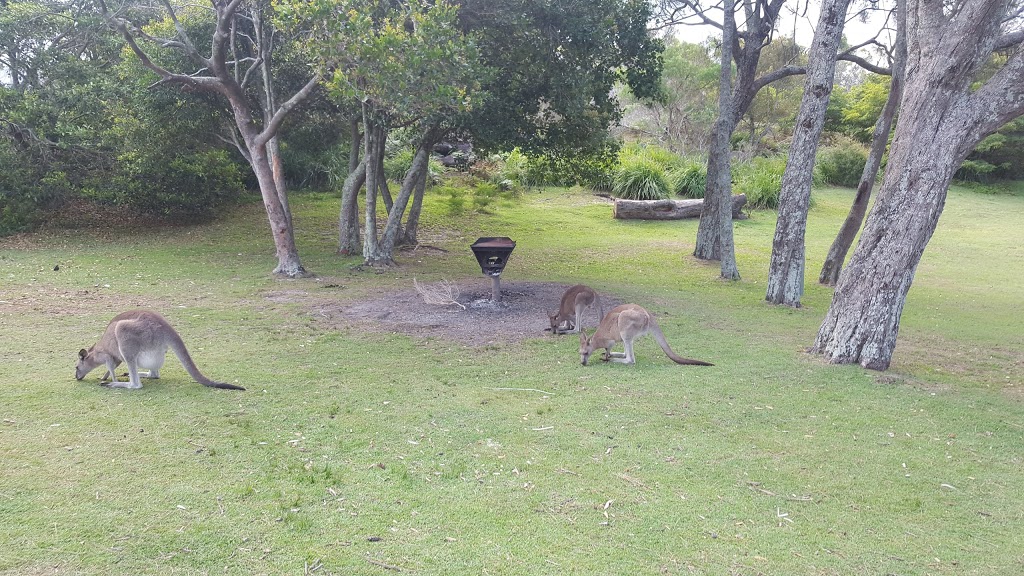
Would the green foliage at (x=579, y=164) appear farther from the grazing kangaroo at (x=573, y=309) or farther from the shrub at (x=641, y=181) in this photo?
the shrub at (x=641, y=181)

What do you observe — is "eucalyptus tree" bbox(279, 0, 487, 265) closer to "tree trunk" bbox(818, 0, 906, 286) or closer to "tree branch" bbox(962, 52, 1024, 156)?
"tree branch" bbox(962, 52, 1024, 156)

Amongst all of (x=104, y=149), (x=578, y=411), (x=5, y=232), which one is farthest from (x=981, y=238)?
(x=5, y=232)

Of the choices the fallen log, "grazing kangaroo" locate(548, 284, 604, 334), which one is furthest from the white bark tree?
the fallen log

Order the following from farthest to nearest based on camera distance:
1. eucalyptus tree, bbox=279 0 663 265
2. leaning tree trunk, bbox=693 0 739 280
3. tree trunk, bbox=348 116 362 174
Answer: tree trunk, bbox=348 116 362 174 → leaning tree trunk, bbox=693 0 739 280 → eucalyptus tree, bbox=279 0 663 265

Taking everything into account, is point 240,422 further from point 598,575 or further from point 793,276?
point 793,276

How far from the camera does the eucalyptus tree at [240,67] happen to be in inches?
427

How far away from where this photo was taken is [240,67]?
14117 mm

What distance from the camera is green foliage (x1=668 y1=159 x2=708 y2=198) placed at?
2408 cm

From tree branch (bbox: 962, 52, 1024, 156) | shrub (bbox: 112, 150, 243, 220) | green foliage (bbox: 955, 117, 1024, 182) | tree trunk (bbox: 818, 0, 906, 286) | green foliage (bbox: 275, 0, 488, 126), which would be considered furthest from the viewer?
green foliage (bbox: 955, 117, 1024, 182)

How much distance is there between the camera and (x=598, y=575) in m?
3.54

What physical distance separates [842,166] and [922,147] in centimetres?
2308

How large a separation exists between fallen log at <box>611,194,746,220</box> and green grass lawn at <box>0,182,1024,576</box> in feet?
37.8

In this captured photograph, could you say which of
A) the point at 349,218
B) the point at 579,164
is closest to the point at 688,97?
the point at 579,164

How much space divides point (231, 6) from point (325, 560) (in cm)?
940
